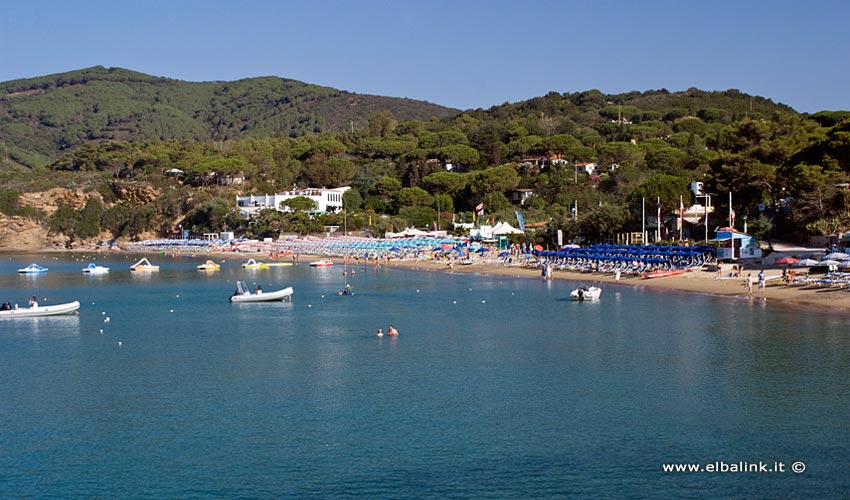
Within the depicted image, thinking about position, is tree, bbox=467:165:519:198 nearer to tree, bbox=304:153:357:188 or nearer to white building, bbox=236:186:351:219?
white building, bbox=236:186:351:219

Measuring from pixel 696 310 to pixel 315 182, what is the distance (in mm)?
95915

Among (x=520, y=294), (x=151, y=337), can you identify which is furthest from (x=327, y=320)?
(x=520, y=294)

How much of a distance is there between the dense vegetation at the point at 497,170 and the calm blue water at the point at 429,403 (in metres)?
19.6

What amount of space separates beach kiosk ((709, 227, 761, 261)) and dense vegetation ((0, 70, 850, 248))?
356 cm

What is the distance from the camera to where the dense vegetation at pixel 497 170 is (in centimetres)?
5781

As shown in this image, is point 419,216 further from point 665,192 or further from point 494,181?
point 665,192

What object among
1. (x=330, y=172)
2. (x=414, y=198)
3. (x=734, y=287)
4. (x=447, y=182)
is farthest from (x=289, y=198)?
(x=734, y=287)

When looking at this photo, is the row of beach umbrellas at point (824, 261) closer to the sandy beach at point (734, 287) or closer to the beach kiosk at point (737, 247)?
the sandy beach at point (734, 287)

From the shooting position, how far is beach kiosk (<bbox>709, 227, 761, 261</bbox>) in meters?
49.8

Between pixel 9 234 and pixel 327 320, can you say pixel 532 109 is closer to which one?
pixel 9 234

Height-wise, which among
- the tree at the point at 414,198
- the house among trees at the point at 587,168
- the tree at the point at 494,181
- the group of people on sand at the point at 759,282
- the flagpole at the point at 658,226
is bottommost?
the group of people on sand at the point at 759,282

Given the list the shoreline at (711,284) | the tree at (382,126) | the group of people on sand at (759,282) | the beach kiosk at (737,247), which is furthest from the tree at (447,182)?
the group of people on sand at (759,282)

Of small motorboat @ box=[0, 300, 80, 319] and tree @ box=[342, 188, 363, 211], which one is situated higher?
tree @ box=[342, 188, 363, 211]

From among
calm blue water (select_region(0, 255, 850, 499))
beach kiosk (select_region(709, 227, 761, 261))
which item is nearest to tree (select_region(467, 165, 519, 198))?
beach kiosk (select_region(709, 227, 761, 261))
